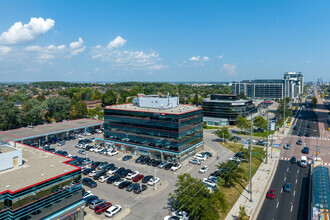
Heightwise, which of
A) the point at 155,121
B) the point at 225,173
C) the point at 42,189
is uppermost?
the point at 155,121

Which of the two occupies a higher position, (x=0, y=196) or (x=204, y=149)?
(x=0, y=196)

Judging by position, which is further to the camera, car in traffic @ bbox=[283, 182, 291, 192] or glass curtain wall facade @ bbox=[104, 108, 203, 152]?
glass curtain wall facade @ bbox=[104, 108, 203, 152]

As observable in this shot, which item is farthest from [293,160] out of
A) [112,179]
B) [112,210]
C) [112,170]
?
[112,210]

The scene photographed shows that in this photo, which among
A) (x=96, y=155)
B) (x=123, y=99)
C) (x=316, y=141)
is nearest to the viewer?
(x=96, y=155)

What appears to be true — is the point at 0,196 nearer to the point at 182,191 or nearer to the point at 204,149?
the point at 182,191

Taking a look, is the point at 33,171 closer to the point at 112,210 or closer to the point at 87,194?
the point at 87,194

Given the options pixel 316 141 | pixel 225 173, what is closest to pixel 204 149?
pixel 225 173

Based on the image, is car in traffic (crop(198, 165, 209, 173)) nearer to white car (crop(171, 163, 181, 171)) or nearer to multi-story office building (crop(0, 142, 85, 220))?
white car (crop(171, 163, 181, 171))

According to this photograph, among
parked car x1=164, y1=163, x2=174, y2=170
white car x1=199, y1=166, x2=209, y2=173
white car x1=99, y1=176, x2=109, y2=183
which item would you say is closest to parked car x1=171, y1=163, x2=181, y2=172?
parked car x1=164, y1=163, x2=174, y2=170
